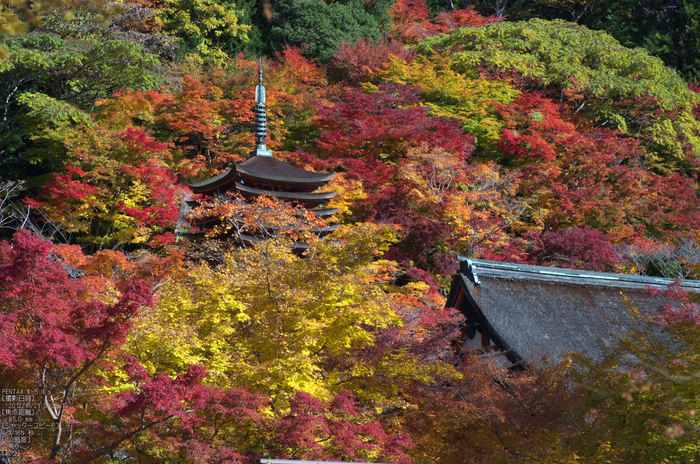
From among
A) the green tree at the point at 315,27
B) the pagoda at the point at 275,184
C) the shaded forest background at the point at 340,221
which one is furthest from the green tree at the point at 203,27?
the pagoda at the point at 275,184

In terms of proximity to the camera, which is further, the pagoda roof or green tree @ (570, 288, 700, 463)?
the pagoda roof

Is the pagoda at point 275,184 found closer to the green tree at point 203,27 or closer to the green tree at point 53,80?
the green tree at point 53,80

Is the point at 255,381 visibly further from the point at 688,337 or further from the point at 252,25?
the point at 252,25

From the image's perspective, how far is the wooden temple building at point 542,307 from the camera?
9734mm

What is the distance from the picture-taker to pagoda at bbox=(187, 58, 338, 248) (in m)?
14.7

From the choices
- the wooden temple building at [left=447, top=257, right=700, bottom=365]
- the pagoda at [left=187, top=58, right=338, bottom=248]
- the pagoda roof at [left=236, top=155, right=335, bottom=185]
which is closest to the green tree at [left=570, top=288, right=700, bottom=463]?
the wooden temple building at [left=447, top=257, right=700, bottom=365]

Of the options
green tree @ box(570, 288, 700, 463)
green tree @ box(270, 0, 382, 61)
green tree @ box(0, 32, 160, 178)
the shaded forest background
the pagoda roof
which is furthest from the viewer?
green tree @ box(270, 0, 382, 61)

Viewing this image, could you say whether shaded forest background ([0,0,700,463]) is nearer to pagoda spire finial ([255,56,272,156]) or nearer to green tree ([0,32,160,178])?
green tree ([0,32,160,178])

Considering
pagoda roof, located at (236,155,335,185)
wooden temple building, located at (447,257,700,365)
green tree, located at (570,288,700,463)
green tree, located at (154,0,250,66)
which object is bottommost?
green tree, located at (154,0,250,66)

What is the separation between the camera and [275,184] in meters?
15.2

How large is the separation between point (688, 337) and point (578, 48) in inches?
812

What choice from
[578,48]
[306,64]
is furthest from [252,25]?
[578,48]

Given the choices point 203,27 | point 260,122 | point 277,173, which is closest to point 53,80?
point 203,27

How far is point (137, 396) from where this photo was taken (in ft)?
21.2
